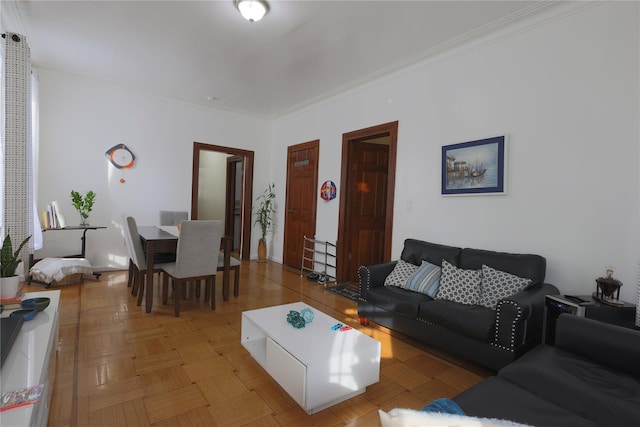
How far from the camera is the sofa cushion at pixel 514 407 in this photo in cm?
125

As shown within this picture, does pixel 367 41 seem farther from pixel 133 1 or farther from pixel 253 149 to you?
pixel 253 149

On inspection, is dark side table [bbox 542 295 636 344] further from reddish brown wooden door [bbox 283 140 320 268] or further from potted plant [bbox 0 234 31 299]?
potted plant [bbox 0 234 31 299]

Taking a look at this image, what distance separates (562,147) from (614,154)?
33 centimetres

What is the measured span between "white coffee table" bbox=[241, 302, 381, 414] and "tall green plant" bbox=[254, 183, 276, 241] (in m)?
4.05

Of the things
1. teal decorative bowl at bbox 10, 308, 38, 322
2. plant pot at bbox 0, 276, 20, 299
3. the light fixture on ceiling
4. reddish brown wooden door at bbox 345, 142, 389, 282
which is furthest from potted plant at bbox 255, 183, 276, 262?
teal decorative bowl at bbox 10, 308, 38, 322

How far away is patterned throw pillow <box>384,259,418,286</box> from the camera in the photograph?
10.3ft

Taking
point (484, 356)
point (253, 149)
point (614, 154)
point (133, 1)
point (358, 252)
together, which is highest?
point (133, 1)

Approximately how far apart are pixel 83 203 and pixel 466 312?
499cm

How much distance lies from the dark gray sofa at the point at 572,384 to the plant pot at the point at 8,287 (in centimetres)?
272

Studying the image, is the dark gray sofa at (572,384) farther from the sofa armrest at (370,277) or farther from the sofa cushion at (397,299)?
the sofa armrest at (370,277)

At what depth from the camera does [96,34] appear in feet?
11.0

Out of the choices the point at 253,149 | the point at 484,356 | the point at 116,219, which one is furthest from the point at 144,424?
the point at 253,149

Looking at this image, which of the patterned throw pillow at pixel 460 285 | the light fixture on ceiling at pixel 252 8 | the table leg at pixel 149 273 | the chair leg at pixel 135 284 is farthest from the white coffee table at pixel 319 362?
the light fixture on ceiling at pixel 252 8

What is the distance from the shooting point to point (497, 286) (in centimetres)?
256
